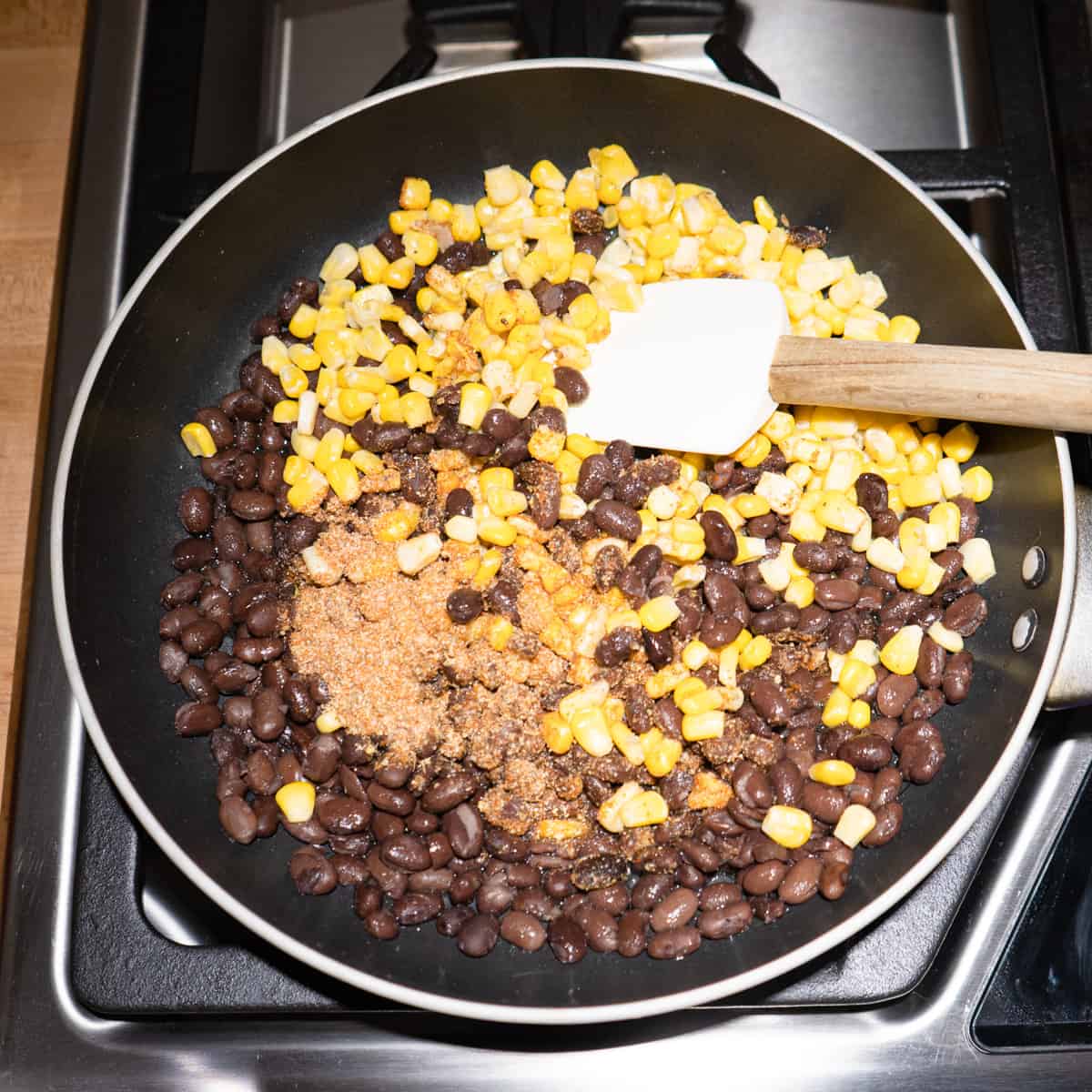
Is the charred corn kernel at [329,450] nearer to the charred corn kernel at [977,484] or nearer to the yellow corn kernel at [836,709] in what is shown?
the yellow corn kernel at [836,709]

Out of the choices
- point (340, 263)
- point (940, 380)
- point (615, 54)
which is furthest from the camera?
point (615, 54)

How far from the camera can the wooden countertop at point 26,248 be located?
5.57 ft

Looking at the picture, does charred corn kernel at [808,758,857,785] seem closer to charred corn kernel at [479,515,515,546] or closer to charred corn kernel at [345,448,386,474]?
charred corn kernel at [479,515,515,546]

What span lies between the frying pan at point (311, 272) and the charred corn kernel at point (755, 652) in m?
0.31

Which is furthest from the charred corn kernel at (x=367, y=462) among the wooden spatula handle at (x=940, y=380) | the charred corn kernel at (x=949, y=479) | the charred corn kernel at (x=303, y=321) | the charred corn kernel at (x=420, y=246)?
the charred corn kernel at (x=949, y=479)

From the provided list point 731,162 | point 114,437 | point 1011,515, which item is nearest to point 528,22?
point 731,162

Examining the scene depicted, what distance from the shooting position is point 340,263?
71.8 inches

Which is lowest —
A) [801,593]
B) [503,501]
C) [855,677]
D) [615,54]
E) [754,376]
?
[855,677]

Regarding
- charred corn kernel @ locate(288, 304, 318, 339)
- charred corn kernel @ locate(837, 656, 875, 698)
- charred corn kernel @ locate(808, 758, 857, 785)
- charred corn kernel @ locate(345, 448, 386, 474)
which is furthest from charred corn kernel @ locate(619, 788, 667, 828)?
charred corn kernel @ locate(288, 304, 318, 339)

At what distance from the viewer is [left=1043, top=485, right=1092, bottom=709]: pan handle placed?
1490 mm

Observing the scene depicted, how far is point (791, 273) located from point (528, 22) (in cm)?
68

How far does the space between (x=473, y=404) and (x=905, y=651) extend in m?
0.78

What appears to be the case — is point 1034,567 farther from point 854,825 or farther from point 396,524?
point 396,524

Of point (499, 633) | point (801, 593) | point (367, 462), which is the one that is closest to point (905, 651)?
point (801, 593)
